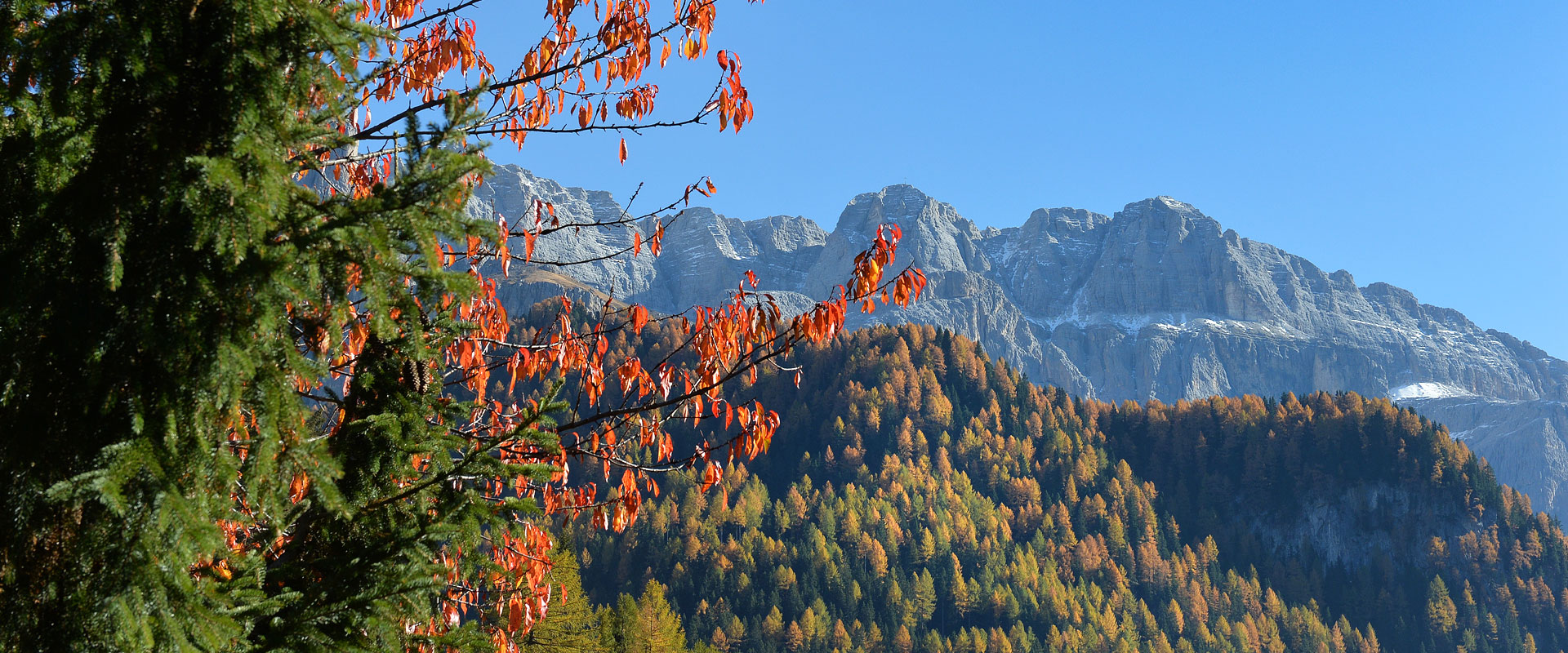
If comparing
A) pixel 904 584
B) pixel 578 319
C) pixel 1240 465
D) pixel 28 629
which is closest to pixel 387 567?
pixel 28 629

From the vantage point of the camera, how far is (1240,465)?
6629 inches

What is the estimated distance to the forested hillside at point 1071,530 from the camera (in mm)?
107312

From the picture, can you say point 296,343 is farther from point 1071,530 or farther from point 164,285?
point 1071,530

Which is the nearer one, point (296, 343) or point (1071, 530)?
point (296, 343)

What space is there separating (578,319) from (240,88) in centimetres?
13796

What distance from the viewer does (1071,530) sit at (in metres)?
134

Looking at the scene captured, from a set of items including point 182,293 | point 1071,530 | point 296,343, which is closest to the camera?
point 182,293

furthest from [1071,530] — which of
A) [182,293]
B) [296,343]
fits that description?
[182,293]

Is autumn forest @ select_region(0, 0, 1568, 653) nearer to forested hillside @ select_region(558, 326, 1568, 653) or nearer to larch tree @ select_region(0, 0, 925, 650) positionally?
larch tree @ select_region(0, 0, 925, 650)

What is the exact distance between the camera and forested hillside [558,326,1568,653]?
352 feet

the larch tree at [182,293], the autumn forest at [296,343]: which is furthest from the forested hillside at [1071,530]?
the larch tree at [182,293]

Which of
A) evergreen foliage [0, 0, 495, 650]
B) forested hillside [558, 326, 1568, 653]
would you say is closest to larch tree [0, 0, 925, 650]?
evergreen foliage [0, 0, 495, 650]

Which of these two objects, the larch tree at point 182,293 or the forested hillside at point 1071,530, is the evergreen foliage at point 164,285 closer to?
the larch tree at point 182,293

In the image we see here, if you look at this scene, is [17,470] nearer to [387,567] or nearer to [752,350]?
[387,567]
